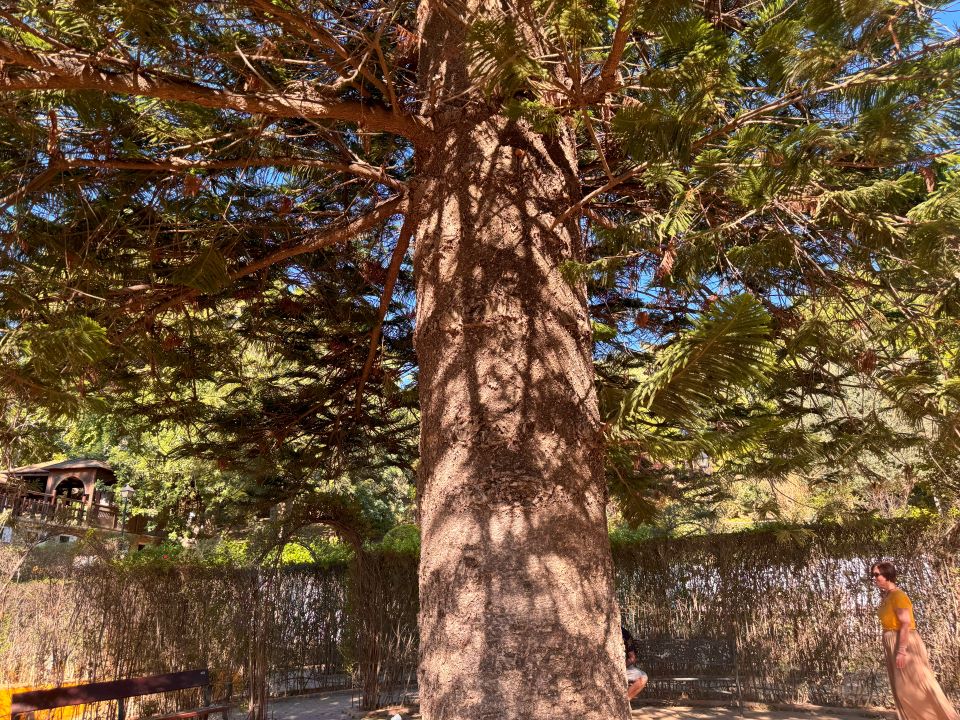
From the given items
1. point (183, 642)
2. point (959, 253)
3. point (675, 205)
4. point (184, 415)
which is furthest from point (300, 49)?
point (183, 642)

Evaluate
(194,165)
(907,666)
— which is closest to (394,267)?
(194,165)

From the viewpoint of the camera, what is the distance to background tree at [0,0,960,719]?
1952mm

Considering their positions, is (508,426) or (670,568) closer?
(508,426)

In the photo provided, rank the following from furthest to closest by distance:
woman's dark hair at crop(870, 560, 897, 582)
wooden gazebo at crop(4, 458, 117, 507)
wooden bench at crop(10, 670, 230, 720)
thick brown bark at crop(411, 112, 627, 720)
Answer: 1. wooden gazebo at crop(4, 458, 117, 507)
2. woman's dark hair at crop(870, 560, 897, 582)
3. wooden bench at crop(10, 670, 230, 720)
4. thick brown bark at crop(411, 112, 627, 720)

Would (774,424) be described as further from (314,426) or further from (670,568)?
(670,568)

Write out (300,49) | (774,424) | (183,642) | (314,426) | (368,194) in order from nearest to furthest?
1. (774,424)
2. (300,49)
3. (368,194)
4. (314,426)
5. (183,642)

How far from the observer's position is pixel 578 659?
2.07m

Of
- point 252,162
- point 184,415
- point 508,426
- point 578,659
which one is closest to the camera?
point 578,659

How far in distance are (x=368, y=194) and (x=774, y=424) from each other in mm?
3214

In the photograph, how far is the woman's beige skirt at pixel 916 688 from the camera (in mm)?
5457

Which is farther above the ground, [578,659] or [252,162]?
[252,162]

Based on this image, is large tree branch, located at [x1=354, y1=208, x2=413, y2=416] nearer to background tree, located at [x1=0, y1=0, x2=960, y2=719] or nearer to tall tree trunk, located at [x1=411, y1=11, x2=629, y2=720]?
background tree, located at [x1=0, y1=0, x2=960, y2=719]

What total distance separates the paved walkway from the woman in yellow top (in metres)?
3.39

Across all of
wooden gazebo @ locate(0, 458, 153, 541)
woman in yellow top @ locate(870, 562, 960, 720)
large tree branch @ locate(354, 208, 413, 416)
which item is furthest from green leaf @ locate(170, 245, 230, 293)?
wooden gazebo @ locate(0, 458, 153, 541)
